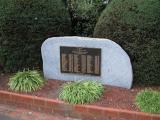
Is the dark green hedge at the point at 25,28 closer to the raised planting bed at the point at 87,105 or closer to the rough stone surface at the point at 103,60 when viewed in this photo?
the rough stone surface at the point at 103,60

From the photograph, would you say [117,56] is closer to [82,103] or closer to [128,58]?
[128,58]

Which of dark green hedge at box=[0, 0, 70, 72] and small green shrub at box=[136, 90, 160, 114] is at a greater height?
dark green hedge at box=[0, 0, 70, 72]

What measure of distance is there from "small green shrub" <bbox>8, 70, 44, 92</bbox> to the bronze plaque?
20.5 inches

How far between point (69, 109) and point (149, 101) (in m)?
1.23

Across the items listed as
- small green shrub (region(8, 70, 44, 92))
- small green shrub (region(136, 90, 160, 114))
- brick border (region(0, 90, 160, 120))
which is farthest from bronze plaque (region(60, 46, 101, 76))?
small green shrub (region(136, 90, 160, 114))

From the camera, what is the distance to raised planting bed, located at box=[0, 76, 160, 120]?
A: 5.69 metres

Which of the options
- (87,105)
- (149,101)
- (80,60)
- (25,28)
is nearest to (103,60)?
(80,60)

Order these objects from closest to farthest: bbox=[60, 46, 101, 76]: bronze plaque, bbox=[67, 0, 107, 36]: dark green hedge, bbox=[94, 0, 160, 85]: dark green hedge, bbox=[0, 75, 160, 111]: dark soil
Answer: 1. bbox=[0, 75, 160, 111]: dark soil
2. bbox=[94, 0, 160, 85]: dark green hedge
3. bbox=[60, 46, 101, 76]: bronze plaque
4. bbox=[67, 0, 107, 36]: dark green hedge

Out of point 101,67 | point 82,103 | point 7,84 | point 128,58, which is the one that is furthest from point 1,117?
point 128,58

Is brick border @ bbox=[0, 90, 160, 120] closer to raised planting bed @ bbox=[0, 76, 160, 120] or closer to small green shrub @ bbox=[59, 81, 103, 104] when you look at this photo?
raised planting bed @ bbox=[0, 76, 160, 120]

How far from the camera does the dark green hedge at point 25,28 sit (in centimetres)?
688

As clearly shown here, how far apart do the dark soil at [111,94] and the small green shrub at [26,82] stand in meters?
0.10

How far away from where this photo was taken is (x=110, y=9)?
657 cm

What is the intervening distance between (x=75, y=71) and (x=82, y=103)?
3.10ft
